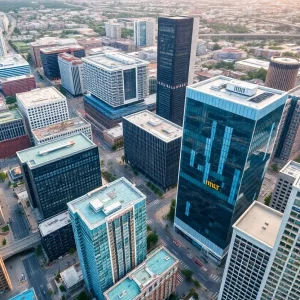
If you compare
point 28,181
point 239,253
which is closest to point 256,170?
point 239,253

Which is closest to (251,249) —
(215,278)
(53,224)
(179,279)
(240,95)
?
(240,95)

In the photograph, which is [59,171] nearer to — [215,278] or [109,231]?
[109,231]

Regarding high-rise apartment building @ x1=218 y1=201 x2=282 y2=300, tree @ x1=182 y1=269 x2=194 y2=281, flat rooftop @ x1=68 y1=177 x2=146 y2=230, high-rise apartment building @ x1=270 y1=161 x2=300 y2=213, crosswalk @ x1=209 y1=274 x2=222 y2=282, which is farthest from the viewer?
high-rise apartment building @ x1=270 y1=161 x2=300 y2=213

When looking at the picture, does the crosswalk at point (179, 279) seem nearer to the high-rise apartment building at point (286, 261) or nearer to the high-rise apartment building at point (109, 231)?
the high-rise apartment building at point (109, 231)

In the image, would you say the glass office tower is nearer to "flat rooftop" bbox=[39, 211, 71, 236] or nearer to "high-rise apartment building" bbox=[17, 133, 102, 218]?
"high-rise apartment building" bbox=[17, 133, 102, 218]

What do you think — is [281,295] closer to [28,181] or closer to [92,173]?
[92,173]

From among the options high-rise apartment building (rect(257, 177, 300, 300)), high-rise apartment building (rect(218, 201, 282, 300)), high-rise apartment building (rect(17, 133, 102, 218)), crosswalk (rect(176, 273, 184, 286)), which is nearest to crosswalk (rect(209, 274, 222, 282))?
crosswalk (rect(176, 273, 184, 286))

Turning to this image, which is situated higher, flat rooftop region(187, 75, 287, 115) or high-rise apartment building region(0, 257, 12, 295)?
flat rooftop region(187, 75, 287, 115)
